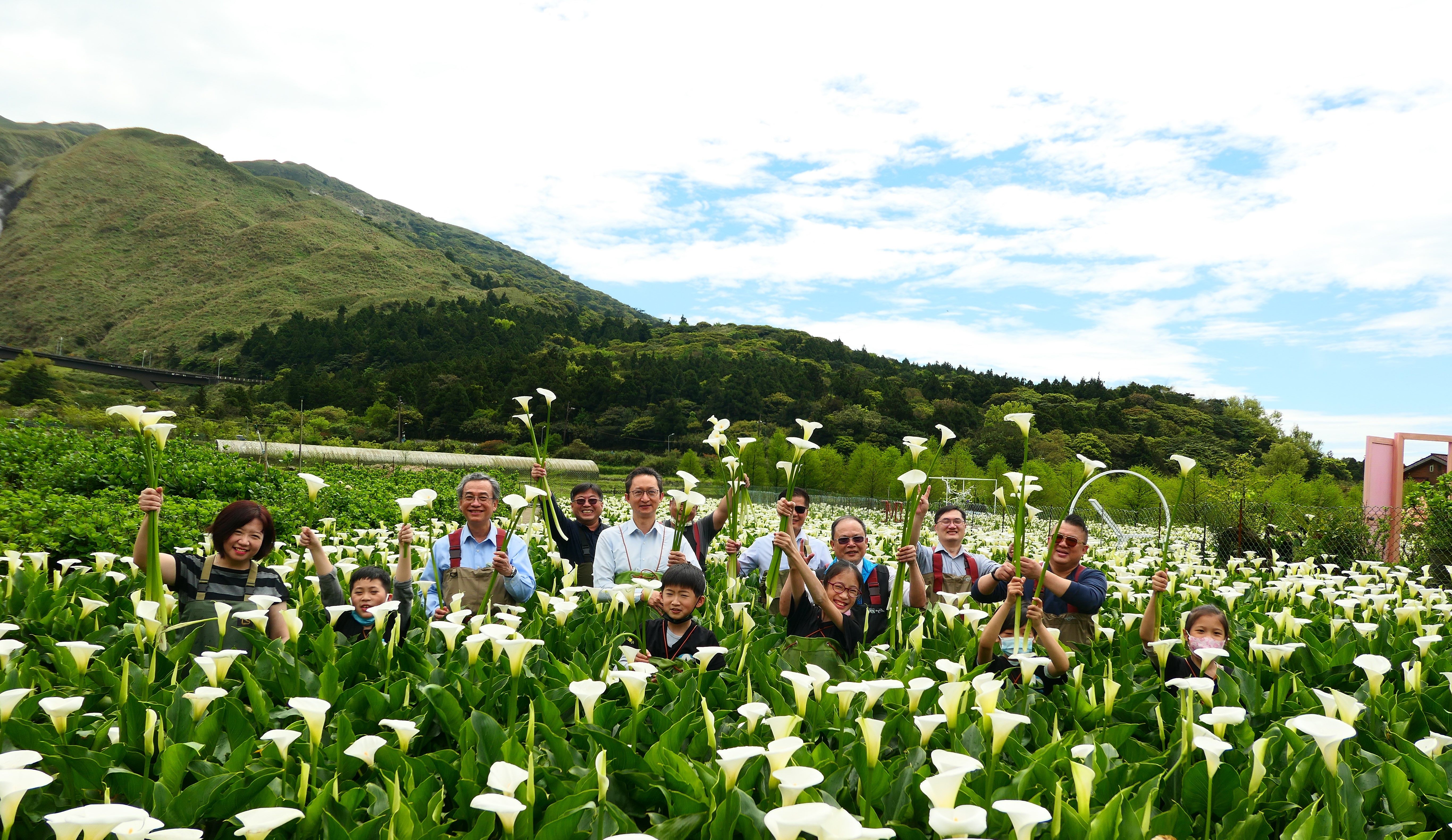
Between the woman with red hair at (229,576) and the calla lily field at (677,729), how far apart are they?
0.09 metres

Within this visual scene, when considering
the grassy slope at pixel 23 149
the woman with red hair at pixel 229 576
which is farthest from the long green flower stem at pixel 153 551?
the grassy slope at pixel 23 149

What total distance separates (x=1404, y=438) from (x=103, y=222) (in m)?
173

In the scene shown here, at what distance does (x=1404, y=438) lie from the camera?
48.8ft

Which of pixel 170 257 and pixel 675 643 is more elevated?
pixel 170 257

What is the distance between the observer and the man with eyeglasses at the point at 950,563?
623cm

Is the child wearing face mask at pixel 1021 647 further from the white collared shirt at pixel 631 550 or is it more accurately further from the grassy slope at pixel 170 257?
the grassy slope at pixel 170 257

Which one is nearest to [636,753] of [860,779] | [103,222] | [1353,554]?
[860,779]

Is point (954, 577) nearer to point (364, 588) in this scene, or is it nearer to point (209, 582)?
point (364, 588)

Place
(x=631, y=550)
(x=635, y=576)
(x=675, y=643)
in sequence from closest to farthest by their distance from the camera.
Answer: (x=675, y=643)
(x=635, y=576)
(x=631, y=550)

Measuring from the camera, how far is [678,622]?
14.4ft

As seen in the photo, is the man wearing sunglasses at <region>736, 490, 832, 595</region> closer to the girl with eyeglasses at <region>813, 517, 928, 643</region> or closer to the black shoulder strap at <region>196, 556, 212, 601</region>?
the girl with eyeglasses at <region>813, 517, 928, 643</region>

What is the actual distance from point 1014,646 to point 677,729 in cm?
205

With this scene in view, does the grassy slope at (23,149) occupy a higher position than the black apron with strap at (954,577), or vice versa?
the grassy slope at (23,149)

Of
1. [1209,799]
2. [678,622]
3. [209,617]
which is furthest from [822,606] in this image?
[209,617]
